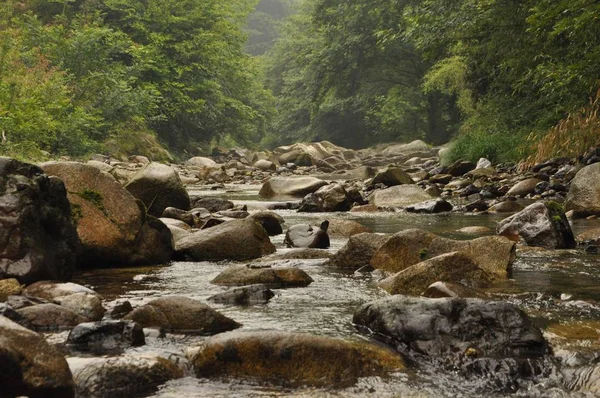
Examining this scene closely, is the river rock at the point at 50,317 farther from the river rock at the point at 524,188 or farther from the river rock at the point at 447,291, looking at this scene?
the river rock at the point at 524,188

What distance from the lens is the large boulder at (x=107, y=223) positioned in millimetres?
6496

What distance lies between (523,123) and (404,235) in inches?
563

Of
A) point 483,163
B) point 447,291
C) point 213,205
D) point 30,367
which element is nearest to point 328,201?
point 213,205

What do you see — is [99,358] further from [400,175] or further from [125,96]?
[125,96]

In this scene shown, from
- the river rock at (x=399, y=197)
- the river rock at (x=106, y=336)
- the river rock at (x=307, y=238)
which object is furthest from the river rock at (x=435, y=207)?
the river rock at (x=106, y=336)

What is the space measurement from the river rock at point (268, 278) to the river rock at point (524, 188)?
863 cm

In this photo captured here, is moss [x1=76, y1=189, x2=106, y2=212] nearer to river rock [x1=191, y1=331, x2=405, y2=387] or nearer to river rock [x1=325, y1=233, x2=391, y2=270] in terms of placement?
river rock [x1=325, y1=233, x2=391, y2=270]

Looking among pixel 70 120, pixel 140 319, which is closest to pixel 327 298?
pixel 140 319

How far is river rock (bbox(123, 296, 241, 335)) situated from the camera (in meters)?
4.07

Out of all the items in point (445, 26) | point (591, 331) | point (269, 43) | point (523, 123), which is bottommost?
point (591, 331)

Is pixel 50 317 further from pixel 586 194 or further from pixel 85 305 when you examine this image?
pixel 586 194

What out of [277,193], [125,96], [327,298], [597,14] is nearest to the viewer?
[327,298]

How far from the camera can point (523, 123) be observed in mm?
19219

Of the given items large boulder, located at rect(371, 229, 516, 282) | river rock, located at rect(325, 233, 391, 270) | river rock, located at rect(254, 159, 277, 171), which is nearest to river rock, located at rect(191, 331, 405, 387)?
large boulder, located at rect(371, 229, 516, 282)
